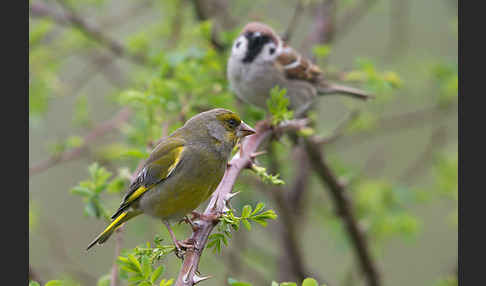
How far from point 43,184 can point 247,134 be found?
6691 mm

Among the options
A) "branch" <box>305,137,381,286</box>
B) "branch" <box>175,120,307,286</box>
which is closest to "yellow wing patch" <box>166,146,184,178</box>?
"branch" <box>175,120,307,286</box>

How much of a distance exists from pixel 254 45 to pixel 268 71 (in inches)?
11.2

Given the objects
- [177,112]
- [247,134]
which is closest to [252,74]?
[177,112]

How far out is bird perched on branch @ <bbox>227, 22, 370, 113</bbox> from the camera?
15.1ft

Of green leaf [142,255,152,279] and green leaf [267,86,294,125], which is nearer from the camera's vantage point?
green leaf [142,255,152,279]

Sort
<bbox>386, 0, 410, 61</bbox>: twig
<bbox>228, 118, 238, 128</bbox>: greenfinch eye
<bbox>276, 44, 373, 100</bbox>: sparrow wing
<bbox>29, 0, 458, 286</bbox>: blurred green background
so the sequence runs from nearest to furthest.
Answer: <bbox>228, 118, 238, 128</bbox>: greenfinch eye < <bbox>276, 44, 373, 100</bbox>: sparrow wing < <bbox>29, 0, 458, 286</bbox>: blurred green background < <bbox>386, 0, 410, 61</bbox>: twig

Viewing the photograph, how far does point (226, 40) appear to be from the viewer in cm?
506

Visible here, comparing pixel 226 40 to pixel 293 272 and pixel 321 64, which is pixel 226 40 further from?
pixel 293 272

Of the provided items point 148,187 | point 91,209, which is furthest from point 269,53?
point 91,209

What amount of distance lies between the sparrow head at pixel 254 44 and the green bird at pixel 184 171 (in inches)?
64.0

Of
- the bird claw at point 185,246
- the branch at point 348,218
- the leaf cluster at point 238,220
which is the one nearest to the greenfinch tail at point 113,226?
the bird claw at point 185,246

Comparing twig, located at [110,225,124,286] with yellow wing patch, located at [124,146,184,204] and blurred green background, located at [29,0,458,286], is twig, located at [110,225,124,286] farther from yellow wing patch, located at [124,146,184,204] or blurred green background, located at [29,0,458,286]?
blurred green background, located at [29,0,458,286]

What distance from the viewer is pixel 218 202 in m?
2.53

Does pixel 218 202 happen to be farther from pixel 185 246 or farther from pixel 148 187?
pixel 148 187
